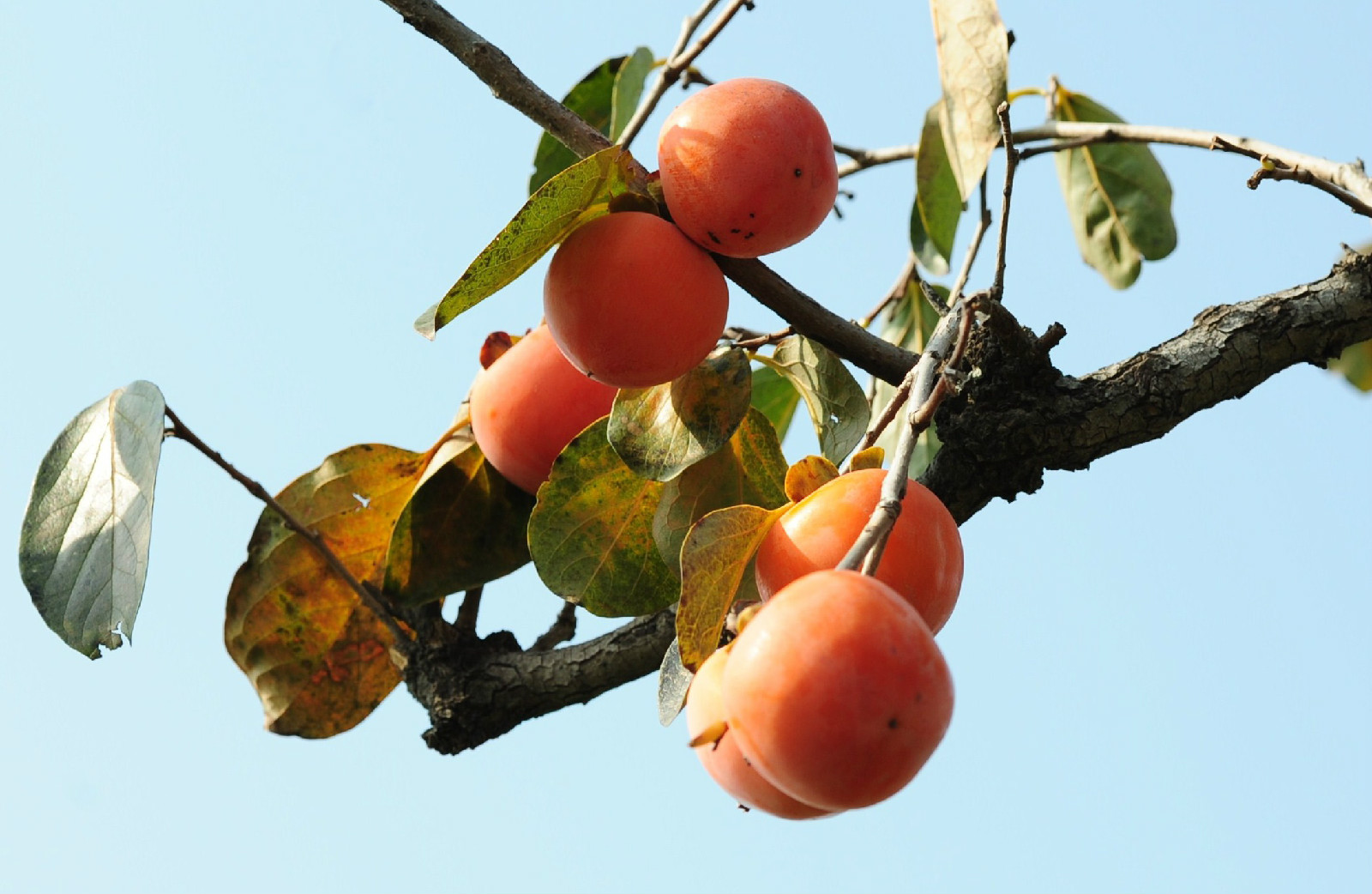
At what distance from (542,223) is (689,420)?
323mm

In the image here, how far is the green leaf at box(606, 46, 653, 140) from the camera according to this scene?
2.02 meters

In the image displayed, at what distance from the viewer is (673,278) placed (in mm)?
1200

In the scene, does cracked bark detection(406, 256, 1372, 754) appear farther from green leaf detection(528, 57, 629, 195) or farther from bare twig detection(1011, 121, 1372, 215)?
green leaf detection(528, 57, 629, 195)

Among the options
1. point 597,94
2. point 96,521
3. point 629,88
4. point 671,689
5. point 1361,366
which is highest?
point 597,94

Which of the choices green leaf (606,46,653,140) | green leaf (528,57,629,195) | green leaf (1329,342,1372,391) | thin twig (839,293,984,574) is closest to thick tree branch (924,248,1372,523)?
thin twig (839,293,984,574)

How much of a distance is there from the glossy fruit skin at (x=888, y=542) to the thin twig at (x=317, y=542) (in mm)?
922

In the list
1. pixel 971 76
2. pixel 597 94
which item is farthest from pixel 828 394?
pixel 597 94

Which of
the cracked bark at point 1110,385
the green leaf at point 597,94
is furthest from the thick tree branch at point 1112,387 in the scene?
the green leaf at point 597,94

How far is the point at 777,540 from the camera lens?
1.09m

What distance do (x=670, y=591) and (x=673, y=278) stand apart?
498 mm

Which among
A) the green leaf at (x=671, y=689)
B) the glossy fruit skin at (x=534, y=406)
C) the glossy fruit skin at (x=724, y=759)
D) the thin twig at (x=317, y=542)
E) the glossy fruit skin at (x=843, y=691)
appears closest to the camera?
the glossy fruit skin at (x=843, y=691)

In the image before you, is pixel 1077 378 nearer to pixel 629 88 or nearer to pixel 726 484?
pixel 726 484

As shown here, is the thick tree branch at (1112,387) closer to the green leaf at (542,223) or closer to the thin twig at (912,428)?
the thin twig at (912,428)

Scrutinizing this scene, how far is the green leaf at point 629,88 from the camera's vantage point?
2.02 meters
